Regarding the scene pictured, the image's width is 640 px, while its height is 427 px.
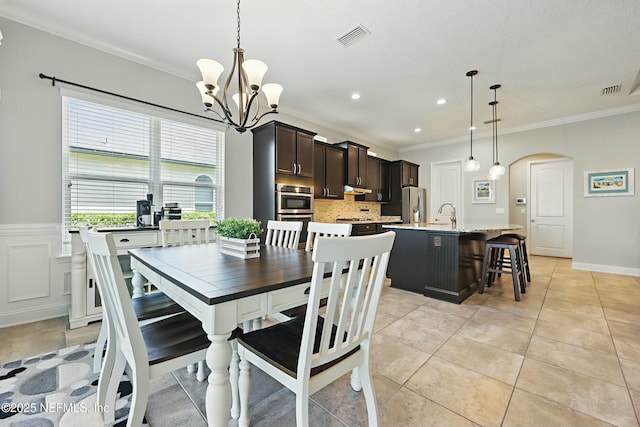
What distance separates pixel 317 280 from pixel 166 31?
3035 mm

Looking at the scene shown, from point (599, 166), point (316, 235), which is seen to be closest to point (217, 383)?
point (316, 235)

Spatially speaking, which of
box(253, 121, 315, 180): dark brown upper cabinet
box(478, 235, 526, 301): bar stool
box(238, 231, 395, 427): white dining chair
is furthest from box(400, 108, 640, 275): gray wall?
box(238, 231, 395, 427): white dining chair

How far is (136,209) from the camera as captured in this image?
3.03m

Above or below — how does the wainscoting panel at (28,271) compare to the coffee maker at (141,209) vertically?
below

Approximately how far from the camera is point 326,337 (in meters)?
1.03

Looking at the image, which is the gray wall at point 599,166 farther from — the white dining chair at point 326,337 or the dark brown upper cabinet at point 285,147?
the white dining chair at point 326,337

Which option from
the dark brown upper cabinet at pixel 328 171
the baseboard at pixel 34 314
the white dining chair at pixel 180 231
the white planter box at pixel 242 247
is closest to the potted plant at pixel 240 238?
the white planter box at pixel 242 247

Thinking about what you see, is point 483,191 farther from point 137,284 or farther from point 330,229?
Answer: point 137,284

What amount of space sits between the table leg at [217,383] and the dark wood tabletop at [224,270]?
0.59 ft

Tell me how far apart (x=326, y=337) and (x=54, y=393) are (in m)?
1.74

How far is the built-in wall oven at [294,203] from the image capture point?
12.2ft

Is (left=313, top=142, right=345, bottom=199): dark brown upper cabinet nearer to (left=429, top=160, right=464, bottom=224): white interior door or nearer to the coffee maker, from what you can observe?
the coffee maker

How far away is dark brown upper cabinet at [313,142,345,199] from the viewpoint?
15.5 feet

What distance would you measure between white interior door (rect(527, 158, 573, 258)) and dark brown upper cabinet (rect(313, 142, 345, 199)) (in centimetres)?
501
